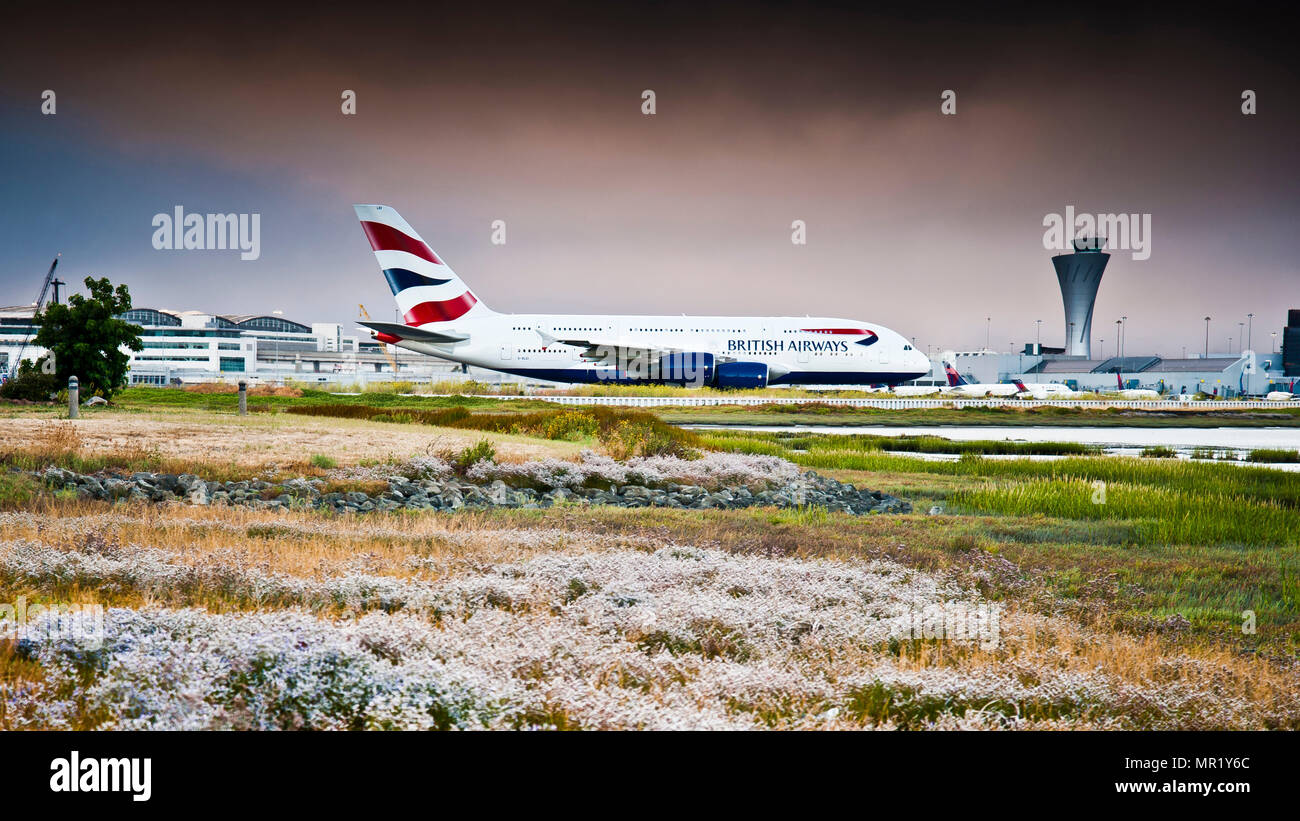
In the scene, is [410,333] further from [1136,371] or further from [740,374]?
[1136,371]

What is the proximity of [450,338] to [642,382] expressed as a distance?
42.9 ft

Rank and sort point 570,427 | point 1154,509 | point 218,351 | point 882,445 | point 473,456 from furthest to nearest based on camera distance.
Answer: point 218,351
point 882,445
point 570,427
point 473,456
point 1154,509

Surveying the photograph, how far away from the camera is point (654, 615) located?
20.0 ft

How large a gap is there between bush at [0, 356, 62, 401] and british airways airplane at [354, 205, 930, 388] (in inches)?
1026

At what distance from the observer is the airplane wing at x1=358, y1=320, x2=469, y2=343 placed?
5122cm

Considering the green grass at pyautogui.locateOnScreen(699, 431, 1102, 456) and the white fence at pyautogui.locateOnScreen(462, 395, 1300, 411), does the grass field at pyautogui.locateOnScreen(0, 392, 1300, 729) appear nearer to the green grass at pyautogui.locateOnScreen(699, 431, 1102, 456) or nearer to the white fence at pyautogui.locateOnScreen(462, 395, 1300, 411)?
the green grass at pyautogui.locateOnScreen(699, 431, 1102, 456)

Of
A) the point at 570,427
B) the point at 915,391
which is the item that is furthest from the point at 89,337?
the point at 915,391

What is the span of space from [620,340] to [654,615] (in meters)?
50.6

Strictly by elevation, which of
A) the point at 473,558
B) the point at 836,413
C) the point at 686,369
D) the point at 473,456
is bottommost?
the point at 836,413

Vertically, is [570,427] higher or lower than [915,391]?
higher

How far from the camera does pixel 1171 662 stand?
554 cm
